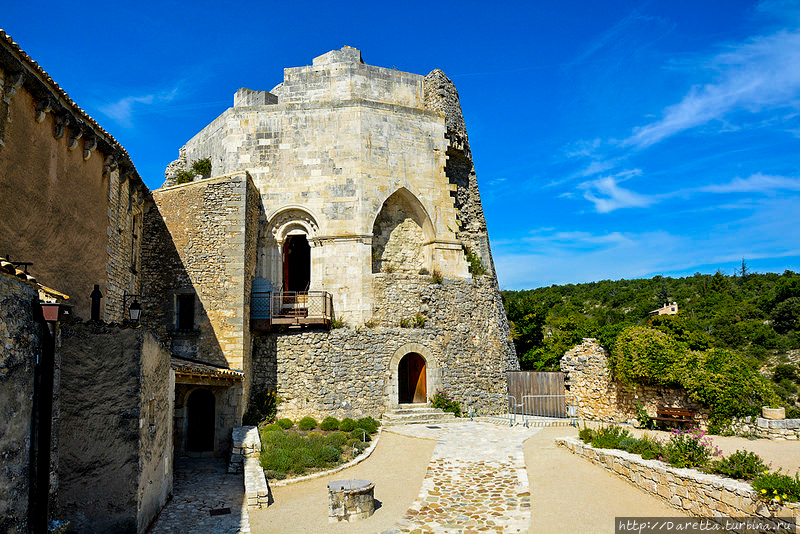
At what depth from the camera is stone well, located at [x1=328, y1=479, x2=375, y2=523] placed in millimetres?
8922

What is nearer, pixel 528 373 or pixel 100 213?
pixel 100 213

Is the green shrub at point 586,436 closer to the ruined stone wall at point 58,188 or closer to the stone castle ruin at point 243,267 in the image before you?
the stone castle ruin at point 243,267

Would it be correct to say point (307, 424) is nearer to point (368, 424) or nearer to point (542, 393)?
point (368, 424)

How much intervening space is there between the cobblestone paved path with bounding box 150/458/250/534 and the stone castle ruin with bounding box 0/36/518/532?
1.15ft

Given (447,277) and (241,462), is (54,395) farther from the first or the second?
(447,277)

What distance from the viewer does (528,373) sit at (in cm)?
1947

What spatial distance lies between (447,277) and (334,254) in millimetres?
4110

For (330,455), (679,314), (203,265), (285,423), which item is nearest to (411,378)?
(285,423)

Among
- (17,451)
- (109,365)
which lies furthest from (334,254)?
(17,451)

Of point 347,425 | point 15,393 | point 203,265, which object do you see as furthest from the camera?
point 203,265

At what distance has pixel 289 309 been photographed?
18.3 metres

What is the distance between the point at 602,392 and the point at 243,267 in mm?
12318

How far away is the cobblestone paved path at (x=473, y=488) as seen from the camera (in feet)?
27.8

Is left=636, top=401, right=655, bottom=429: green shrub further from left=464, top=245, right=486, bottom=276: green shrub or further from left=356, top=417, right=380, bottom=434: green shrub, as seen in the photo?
left=356, top=417, right=380, bottom=434: green shrub
